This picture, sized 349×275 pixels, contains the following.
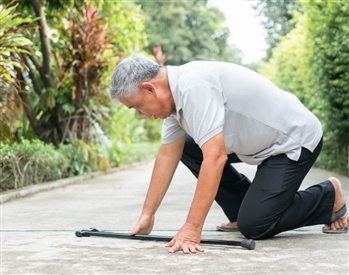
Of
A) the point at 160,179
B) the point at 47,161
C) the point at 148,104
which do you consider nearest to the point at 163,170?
the point at 160,179

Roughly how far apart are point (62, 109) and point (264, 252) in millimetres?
8018

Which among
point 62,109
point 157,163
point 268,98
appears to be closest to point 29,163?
point 62,109

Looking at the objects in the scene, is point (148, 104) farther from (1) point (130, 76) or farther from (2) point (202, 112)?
(2) point (202, 112)

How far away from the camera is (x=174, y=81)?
3705 mm

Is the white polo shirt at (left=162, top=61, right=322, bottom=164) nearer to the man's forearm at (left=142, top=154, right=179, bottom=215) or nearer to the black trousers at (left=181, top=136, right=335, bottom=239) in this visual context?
the black trousers at (left=181, top=136, right=335, bottom=239)

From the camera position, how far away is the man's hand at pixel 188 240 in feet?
11.8

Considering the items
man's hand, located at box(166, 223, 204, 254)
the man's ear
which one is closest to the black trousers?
man's hand, located at box(166, 223, 204, 254)

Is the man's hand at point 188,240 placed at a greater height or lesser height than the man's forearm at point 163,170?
lesser

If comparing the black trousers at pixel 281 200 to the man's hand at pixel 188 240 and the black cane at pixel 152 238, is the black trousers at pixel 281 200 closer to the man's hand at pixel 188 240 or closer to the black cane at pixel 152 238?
the black cane at pixel 152 238

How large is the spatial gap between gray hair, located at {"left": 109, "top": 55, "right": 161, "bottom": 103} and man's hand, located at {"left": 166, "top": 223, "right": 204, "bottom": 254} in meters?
0.77

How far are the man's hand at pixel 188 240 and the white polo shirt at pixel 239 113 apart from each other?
1.52 feet

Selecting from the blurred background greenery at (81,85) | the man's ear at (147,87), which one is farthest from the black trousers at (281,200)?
the blurred background greenery at (81,85)

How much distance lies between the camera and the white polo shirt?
11.9 feet

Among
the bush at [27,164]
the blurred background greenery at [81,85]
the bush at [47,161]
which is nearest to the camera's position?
the bush at [27,164]
